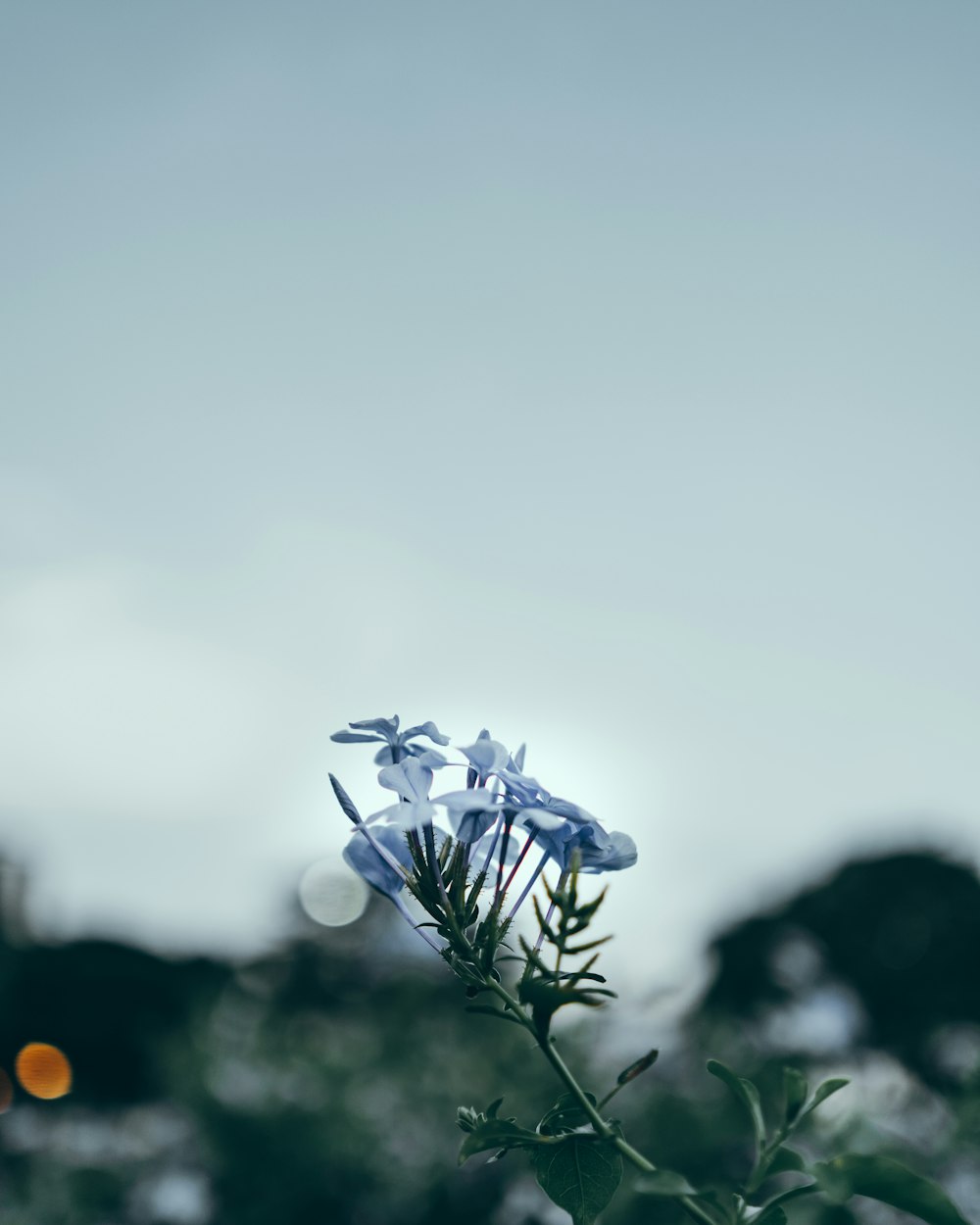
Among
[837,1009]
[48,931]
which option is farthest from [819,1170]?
[48,931]

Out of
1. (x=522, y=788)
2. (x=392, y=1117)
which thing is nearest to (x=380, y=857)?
(x=522, y=788)

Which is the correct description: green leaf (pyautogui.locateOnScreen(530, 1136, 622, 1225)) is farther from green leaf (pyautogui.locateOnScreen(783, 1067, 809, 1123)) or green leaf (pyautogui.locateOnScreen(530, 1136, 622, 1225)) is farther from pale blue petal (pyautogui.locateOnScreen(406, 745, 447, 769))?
pale blue petal (pyautogui.locateOnScreen(406, 745, 447, 769))

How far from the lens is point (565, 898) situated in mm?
1044

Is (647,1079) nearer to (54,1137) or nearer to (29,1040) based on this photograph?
(54,1137)

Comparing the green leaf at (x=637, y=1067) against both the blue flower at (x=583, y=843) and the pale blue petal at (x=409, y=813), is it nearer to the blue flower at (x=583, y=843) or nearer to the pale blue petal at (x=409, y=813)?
the blue flower at (x=583, y=843)

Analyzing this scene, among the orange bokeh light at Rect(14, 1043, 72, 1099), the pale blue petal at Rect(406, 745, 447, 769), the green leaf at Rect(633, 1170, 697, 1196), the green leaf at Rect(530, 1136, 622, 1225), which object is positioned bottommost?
the orange bokeh light at Rect(14, 1043, 72, 1099)

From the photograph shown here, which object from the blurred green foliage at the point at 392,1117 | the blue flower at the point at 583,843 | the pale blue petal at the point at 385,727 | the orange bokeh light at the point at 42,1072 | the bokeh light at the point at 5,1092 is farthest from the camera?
the orange bokeh light at the point at 42,1072

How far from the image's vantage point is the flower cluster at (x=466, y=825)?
1091 mm

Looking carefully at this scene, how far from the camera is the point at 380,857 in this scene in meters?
1.25

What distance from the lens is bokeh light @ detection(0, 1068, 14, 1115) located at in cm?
1259

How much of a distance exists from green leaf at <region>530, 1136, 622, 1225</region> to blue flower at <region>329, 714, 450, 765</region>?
0.48 meters

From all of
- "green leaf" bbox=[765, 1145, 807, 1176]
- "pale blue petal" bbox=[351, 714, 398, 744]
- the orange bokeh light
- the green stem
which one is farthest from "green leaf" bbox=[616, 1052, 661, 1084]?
the orange bokeh light

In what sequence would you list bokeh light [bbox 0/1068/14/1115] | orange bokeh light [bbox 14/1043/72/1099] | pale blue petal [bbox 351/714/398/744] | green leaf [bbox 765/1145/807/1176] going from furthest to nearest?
orange bokeh light [bbox 14/1043/72/1099]
bokeh light [bbox 0/1068/14/1115]
pale blue petal [bbox 351/714/398/744]
green leaf [bbox 765/1145/807/1176]

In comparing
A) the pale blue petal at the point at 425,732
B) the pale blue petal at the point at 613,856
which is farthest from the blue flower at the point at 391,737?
the pale blue petal at the point at 613,856
